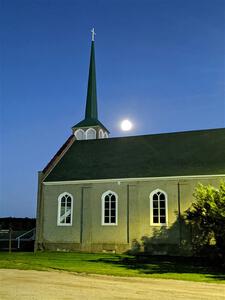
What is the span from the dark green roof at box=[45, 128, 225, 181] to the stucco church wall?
0.74 meters

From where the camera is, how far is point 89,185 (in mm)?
26797

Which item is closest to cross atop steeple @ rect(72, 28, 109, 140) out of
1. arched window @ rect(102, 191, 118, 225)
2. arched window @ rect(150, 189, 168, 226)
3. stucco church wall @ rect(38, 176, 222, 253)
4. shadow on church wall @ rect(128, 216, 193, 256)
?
stucco church wall @ rect(38, 176, 222, 253)

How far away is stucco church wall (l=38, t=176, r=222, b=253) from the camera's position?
24.1 metres

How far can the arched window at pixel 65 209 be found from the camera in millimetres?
26861

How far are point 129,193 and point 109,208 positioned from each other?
2.02m

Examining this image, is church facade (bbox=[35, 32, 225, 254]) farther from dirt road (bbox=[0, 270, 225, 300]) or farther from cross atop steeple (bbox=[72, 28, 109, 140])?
dirt road (bbox=[0, 270, 225, 300])

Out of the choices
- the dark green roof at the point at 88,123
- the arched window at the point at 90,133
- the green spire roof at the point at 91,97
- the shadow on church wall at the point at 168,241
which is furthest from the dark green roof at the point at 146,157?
the green spire roof at the point at 91,97

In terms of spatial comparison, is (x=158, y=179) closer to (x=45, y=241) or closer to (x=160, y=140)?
(x=160, y=140)

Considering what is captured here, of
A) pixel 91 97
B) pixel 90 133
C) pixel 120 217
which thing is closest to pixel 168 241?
pixel 120 217

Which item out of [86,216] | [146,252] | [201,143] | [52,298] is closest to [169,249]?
[146,252]

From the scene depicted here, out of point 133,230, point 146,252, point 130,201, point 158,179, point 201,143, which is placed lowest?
point 146,252

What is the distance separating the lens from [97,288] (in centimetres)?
1116

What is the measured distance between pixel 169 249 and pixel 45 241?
33.1ft

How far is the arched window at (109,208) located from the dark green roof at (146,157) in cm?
151
